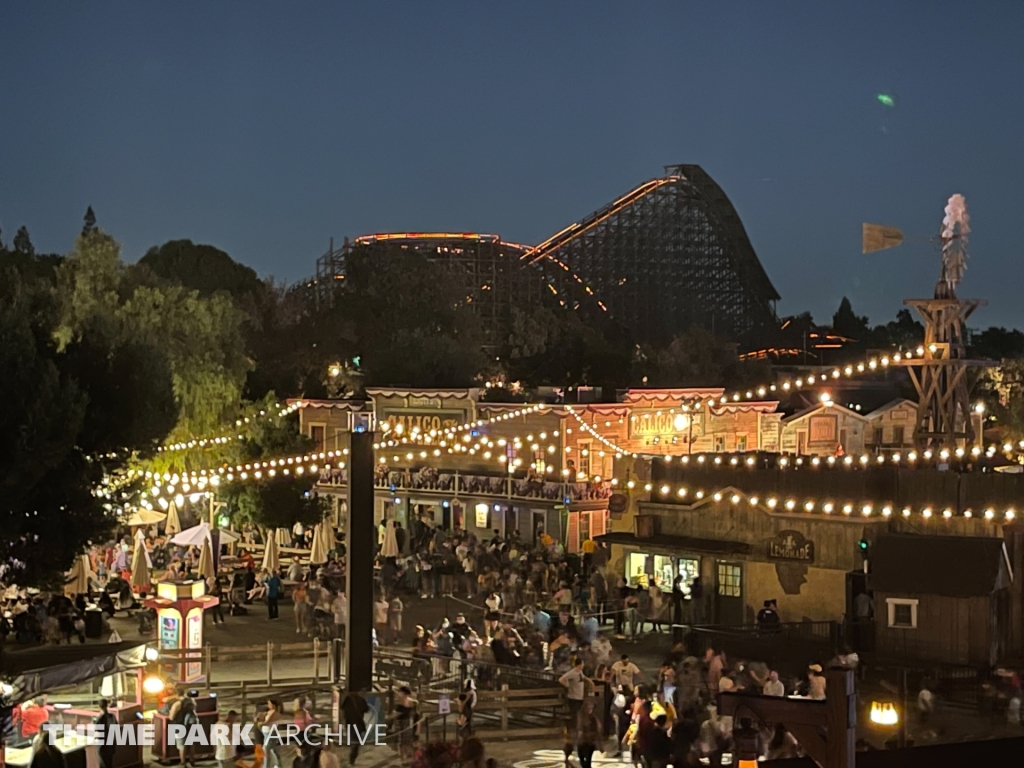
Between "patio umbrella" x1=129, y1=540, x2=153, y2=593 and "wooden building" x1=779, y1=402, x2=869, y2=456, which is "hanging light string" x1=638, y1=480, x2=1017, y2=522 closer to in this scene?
"patio umbrella" x1=129, y1=540, x2=153, y2=593

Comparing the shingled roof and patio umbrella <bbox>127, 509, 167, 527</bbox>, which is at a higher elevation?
patio umbrella <bbox>127, 509, 167, 527</bbox>

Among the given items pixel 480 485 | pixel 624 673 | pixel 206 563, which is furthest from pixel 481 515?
pixel 624 673

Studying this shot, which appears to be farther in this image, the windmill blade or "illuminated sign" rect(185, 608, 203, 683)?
the windmill blade

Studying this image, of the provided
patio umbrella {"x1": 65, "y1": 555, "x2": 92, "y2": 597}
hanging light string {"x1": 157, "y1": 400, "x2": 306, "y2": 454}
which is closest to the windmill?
patio umbrella {"x1": 65, "y1": 555, "x2": 92, "y2": 597}

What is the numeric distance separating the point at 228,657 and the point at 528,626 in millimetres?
4599

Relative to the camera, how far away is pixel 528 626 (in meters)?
20.4

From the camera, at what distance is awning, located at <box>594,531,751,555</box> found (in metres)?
23.3

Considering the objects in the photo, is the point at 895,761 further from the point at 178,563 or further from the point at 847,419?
the point at 847,419

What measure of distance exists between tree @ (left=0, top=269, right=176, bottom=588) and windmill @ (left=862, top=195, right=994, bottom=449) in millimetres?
11847

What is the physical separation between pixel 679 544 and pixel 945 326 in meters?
5.93

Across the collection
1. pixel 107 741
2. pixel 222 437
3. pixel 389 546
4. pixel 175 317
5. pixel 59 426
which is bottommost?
pixel 107 741

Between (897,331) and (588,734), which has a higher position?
(897,331)

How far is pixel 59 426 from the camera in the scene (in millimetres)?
15797

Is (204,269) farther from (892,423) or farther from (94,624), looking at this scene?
(94,624)
